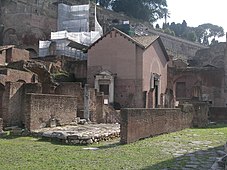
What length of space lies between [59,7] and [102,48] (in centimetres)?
2128

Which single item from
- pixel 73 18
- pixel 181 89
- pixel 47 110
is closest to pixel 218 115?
pixel 181 89

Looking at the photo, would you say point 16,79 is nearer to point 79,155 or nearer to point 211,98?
point 79,155

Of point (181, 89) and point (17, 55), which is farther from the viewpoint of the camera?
point (181, 89)

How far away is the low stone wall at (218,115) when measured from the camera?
26953 millimetres

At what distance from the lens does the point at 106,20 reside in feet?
178

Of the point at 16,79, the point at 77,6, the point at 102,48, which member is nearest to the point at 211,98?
the point at 102,48

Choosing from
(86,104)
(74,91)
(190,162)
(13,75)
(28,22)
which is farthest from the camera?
(28,22)

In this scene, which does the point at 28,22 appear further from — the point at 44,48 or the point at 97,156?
the point at 97,156

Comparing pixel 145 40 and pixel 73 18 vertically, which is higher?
pixel 73 18

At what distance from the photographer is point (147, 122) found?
14375 millimetres

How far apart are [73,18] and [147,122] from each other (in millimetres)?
36767

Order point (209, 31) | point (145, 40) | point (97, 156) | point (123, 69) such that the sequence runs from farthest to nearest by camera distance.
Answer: point (209, 31), point (145, 40), point (123, 69), point (97, 156)

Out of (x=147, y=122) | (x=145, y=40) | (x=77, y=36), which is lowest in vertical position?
(x=147, y=122)

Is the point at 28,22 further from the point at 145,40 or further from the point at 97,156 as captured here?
the point at 97,156
